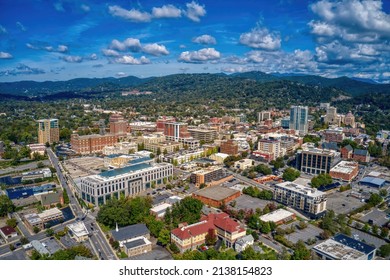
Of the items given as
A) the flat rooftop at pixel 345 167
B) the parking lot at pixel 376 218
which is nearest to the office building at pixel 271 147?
the flat rooftop at pixel 345 167

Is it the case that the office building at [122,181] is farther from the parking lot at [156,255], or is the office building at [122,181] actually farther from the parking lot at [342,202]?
the parking lot at [342,202]

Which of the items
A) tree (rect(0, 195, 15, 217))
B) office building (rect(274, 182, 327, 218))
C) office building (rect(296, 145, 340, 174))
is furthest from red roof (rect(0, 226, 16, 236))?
office building (rect(296, 145, 340, 174))

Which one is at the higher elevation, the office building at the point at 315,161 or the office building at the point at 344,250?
the office building at the point at 315,161

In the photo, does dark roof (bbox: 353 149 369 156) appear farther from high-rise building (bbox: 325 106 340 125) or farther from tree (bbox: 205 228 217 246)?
tree (bbox: 205 228 217 246)

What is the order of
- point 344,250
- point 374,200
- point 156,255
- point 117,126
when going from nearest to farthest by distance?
1. point 344,250
2. point 156,255
3. point 374,200
4. point 117,126

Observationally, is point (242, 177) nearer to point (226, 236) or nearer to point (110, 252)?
point (226, 236)

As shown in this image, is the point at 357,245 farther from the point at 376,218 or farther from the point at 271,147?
Result: the point at 271,147

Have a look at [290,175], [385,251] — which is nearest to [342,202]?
[290,175]
